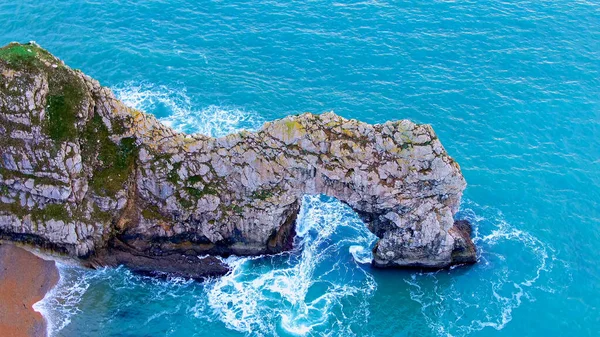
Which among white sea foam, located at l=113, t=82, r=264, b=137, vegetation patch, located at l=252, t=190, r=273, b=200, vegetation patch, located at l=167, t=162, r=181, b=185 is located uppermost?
white sea foam, located at l=113, t=82, r=264, b=137

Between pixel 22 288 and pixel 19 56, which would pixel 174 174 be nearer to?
pixel 19 56

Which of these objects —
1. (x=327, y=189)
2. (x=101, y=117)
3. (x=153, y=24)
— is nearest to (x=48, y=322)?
(x=101, y=117)

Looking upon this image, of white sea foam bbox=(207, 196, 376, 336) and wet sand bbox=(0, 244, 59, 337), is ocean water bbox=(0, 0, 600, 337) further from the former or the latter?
wet sand bbox=(0, 244, 59, 337)

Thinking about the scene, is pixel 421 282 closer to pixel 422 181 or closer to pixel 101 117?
pixel 422 181

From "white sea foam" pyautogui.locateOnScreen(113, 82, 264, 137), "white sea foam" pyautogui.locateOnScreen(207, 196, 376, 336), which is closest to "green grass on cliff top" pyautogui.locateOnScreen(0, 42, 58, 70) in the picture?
"white sea foam" pyautogui.locateOnScreen(113, 82, 264, 137)

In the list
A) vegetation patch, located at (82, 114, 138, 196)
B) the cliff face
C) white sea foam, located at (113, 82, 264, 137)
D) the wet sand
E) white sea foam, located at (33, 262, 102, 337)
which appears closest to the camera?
the wet sand

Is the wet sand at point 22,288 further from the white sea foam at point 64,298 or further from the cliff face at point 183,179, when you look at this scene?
the cliff face at point 183,179
